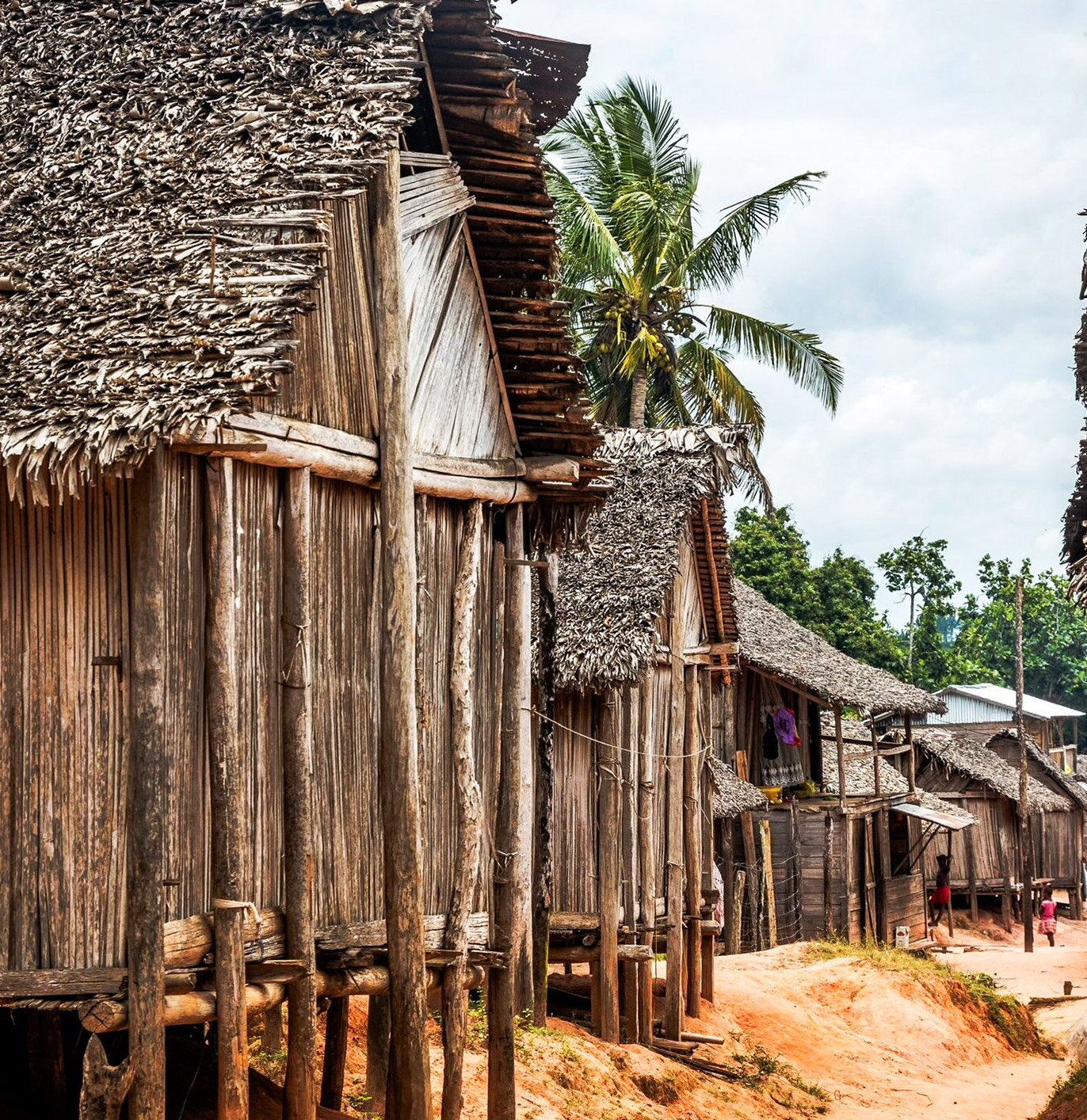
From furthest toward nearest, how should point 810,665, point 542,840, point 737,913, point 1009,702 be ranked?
point 1009,702
point 810,665
point 737,913
point 542,840

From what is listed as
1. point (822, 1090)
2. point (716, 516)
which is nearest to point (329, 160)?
point (716, 516)

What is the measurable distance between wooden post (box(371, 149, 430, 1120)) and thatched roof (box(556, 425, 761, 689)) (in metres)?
5.48

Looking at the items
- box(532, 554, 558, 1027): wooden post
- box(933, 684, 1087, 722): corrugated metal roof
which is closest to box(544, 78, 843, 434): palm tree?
box(532, 554, 558, 1027): wooden post

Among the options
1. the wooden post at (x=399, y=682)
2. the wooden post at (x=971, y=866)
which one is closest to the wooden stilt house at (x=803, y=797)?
the wooden post at (x=971, y=866)

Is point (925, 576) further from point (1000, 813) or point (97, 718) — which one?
point (97, 718)

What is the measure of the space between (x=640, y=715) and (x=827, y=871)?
11317 millimetres

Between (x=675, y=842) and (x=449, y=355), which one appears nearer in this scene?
(x=449, y=355)

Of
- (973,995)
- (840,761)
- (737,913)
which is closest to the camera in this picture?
(973,995)

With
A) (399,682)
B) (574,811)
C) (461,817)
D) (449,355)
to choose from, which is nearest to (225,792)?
(399,682)

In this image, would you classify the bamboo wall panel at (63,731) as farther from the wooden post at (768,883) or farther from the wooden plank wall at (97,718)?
the wooden post at (768,883)

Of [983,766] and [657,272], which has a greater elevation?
[657,272]

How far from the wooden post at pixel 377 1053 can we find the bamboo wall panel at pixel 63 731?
3466 mm

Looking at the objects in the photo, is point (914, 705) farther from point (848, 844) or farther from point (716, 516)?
point (716, 516)

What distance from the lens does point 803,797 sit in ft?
87.5
